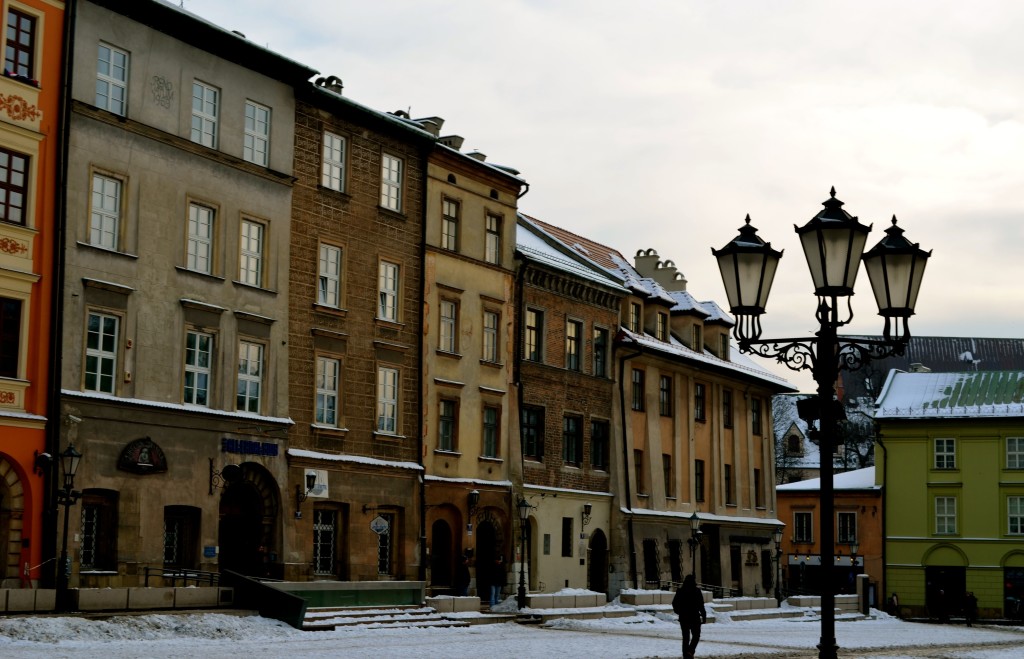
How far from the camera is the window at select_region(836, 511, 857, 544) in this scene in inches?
3292

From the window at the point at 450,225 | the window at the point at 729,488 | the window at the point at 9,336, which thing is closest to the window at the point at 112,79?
the window at the point at 9,336

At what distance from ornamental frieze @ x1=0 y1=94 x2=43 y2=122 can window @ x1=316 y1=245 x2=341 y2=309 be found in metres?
10.1

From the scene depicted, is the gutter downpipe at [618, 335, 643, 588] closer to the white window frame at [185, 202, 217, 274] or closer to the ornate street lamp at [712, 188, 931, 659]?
the white window frame at [185, 202, 217, 274]

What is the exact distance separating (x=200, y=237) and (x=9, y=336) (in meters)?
6.37

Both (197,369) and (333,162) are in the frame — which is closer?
(197,369)

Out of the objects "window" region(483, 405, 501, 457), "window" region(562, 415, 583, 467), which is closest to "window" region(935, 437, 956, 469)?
"window" region(562, 415, 583, 467)

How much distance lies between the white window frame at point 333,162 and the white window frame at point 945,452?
4485 centimetres

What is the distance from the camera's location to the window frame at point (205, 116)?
3719 cm

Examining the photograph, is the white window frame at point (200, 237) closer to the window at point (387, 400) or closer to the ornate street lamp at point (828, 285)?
the window at point (387, 400)

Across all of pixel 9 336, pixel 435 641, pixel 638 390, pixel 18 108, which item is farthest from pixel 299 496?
pixel 638 390

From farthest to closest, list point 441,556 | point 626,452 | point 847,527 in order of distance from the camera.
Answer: point 847,527 → point 626,452 → point 441,556

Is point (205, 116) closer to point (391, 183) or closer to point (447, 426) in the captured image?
point (391, 183)

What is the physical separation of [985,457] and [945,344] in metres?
51.0

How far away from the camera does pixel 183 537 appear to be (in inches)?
1426
